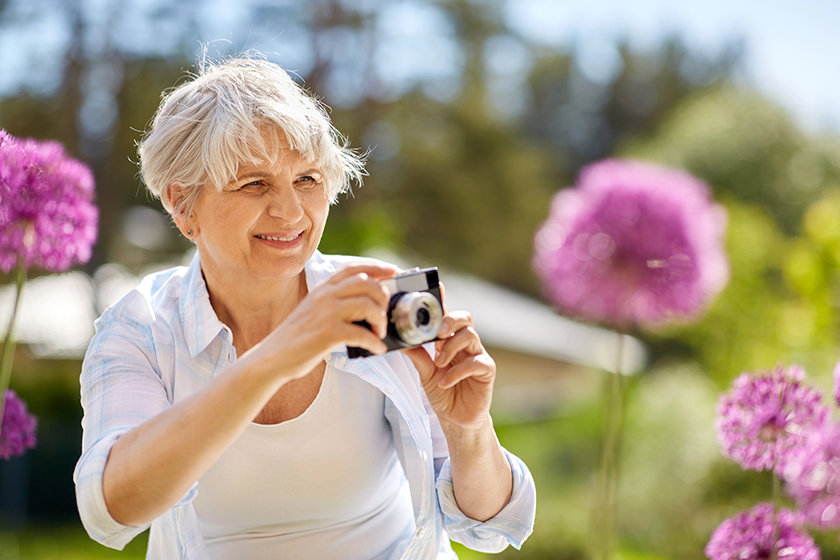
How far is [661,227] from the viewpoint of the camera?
243 cm

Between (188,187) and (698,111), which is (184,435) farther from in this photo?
(698,111)

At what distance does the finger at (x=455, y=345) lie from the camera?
1.47 metres

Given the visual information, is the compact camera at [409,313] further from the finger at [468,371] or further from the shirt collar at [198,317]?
the shirt collar at [198,317]

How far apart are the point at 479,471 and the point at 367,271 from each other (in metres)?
0.55

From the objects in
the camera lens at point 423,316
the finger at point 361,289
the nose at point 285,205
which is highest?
the nose at point 285,205

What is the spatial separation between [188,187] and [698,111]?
18.6 metres

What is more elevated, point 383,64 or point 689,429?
point 383,64

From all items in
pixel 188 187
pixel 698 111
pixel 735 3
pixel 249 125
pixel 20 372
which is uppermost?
pixel 735 3

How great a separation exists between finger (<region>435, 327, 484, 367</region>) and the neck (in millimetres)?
446

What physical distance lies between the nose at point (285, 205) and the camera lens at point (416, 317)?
356mm

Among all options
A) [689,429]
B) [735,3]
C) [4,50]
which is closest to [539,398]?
[689,429]

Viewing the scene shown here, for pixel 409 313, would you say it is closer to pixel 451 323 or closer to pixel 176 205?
pixel 451 323

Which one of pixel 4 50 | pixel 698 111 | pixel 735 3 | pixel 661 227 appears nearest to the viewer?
pixel 661 227

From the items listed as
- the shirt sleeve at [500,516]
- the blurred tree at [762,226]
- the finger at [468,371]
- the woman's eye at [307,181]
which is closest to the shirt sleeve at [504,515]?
the shirt sleeve at [500,516]
